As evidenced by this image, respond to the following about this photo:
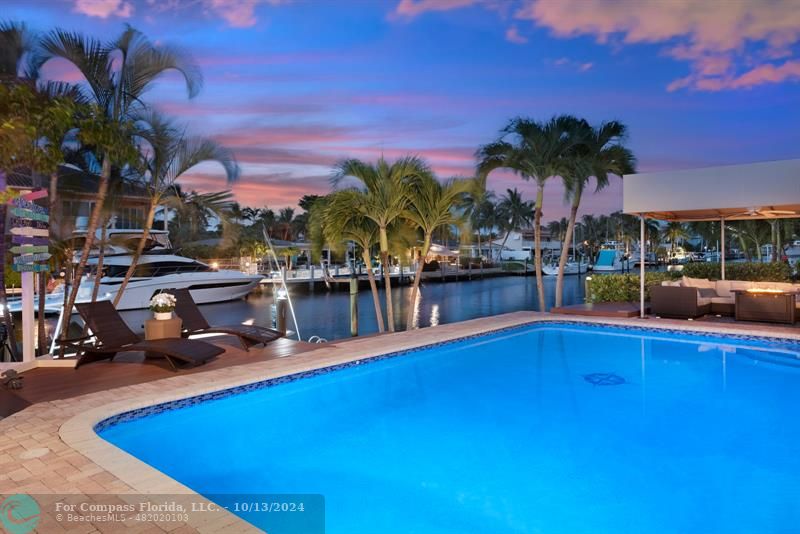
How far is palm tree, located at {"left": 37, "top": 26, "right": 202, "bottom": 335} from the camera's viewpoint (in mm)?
8500

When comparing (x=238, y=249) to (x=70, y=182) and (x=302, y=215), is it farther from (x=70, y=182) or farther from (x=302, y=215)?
(x=70, y=182)

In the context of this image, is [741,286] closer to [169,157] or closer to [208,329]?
[208,329]

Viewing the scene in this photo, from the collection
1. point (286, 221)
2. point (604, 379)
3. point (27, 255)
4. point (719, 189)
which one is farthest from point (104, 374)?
point (286, 221)

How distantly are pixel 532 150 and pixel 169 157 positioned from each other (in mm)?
8551

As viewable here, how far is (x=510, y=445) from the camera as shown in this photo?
5371mm

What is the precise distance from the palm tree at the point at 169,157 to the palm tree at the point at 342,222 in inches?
94.3

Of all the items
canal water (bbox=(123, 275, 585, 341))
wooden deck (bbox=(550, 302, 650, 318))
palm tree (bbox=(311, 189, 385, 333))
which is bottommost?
canal water (bbox=(123, 275, 585, 341))

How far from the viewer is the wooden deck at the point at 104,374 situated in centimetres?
595

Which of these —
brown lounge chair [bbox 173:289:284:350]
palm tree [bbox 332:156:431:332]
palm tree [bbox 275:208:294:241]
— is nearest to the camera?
brown lounge chair [bbox 173:289:284:350]

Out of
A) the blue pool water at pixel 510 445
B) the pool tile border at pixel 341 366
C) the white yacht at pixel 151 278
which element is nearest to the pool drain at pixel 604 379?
the blue pool water at pixel 510 445

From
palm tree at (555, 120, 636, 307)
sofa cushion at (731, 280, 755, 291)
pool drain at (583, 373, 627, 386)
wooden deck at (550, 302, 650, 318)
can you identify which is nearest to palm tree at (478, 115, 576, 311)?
palm tree at (555, 120, 636, 307)

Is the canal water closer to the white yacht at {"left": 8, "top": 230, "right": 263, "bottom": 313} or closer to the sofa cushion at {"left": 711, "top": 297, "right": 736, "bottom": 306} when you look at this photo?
the white yacht at {"left": 8, "top": 230, "right": 263, "bottom": 313}

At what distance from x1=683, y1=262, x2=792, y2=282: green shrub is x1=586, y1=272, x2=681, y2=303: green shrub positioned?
2.49 meters

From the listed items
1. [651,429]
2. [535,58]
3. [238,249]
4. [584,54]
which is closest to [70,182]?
[651,429]
